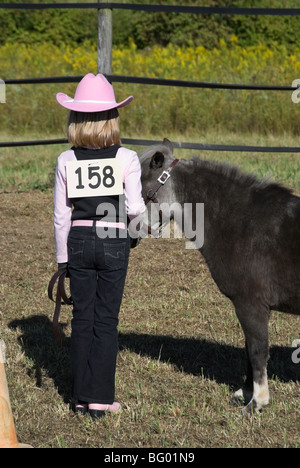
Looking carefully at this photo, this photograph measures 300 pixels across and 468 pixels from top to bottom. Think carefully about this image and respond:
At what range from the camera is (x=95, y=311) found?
401 centimetres

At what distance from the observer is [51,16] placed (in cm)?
2581

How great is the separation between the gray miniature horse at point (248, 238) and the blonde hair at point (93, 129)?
1.05 feet

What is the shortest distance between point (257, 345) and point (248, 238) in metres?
0.60

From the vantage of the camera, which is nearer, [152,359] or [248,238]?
[248,238]

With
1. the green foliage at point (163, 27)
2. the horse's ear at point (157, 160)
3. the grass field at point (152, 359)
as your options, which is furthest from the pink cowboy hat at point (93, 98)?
the green foliage at point (163, 27)

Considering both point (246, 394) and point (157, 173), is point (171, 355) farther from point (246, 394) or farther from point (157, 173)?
point (157, 173)

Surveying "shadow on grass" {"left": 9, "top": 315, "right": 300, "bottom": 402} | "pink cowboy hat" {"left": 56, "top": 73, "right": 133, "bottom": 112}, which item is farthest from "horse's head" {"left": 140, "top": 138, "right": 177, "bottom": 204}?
"shadow on grass" {"left": 9, "top": 315, "right": 300, "bottom": 402}

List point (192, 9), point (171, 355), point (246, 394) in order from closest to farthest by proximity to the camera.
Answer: point (246, 394) → point (171, 355) → point (192, 9)

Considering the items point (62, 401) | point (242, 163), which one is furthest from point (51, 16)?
point (62, 401)

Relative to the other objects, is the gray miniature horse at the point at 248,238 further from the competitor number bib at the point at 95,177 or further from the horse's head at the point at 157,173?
the competitor number bib at the point at 95,177

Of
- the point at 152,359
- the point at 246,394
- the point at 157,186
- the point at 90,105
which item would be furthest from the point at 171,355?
the point at 90,105

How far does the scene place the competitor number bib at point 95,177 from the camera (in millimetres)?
3787

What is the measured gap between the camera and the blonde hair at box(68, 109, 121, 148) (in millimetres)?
3807
